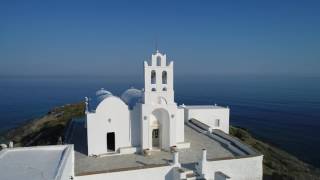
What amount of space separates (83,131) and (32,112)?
55.8 m

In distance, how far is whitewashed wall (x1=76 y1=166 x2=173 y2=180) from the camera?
14.4m

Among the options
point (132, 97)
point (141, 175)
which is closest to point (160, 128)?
point (132, 97)

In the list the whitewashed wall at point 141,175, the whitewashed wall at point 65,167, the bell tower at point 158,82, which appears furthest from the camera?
the bell tower at point 158,82

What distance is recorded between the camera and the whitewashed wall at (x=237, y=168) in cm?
1582

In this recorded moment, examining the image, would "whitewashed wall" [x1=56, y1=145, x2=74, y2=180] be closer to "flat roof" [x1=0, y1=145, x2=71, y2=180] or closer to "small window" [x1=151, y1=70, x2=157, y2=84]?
"flat roof" [x1=0, y1=145, x2=71, y2=180]

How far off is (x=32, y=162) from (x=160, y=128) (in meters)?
9.63

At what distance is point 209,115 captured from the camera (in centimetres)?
2739

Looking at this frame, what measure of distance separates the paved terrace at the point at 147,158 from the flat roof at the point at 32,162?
7.02 feet

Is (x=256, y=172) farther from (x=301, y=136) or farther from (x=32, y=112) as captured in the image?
(x=32, y=112)

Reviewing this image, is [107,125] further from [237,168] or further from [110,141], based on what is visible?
[237,168]

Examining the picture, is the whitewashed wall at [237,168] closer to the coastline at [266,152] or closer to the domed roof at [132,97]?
the coastline at [266,152]

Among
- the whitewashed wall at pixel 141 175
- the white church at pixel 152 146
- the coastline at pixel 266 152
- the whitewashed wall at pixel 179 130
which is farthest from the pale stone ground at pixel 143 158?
the coastline at pixel 266 152

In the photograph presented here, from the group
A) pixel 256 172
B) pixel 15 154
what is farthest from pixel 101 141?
pixel 256 172

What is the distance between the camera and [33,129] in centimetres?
3769
